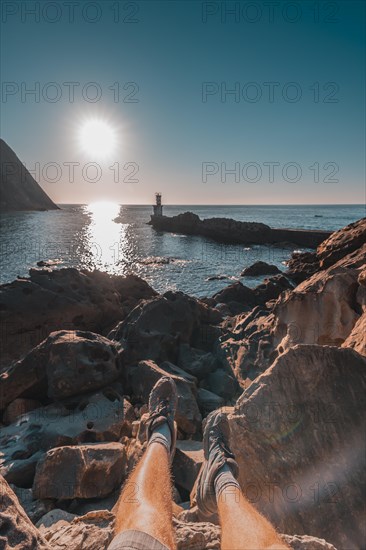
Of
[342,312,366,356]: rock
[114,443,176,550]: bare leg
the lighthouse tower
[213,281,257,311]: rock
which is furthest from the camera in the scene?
the lighthouse tower

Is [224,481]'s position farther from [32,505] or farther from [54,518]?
[32,505]

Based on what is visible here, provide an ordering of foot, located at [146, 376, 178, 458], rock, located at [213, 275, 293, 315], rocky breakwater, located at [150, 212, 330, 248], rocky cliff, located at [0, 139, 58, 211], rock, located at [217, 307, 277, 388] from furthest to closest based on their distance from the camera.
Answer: rocky cliff, located at [0, 139, 58, 211], rocky breakwater, located at [150, 212, 330, 248], rock, located at [213, 275, 293, 315], rock, located at [217, 307, 277, 388], foot, located at [146, 376, 178, 458]

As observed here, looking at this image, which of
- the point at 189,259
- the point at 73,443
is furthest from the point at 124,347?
the point at 189,259

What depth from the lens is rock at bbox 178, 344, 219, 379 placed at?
7.14 metres

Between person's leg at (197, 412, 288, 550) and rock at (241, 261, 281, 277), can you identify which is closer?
person's leg at (197, 412, 288, 550)

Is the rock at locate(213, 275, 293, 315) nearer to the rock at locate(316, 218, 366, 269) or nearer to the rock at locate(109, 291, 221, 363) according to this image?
the rock at locate(316, 218, 366, 269)

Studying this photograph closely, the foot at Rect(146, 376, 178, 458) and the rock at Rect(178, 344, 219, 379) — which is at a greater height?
the foot at Rect(146, 376, 178, 458)

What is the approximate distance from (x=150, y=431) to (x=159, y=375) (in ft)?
6.67

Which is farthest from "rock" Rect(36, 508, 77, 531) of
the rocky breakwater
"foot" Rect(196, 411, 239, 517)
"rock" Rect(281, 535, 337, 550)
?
the rocky breakwater

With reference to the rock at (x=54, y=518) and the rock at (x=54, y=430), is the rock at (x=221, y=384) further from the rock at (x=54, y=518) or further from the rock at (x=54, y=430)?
the rock at (x=54, y=518)

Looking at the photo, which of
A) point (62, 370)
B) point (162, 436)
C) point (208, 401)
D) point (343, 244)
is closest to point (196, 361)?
point (208, 401)

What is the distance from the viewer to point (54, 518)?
344cm

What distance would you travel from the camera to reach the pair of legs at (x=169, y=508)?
2.11 metres

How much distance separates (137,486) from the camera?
2.68 m
